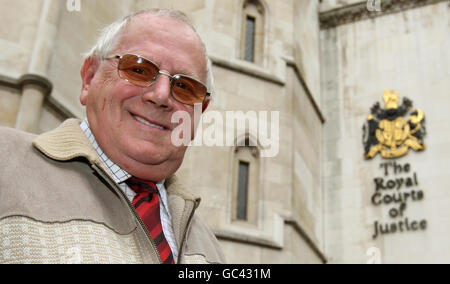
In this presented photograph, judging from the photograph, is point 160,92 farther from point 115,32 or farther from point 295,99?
point 295,99

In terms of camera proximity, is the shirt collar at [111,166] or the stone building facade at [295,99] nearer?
the shirt collar at [111,166]

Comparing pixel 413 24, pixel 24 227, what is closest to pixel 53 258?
pixel 24 227

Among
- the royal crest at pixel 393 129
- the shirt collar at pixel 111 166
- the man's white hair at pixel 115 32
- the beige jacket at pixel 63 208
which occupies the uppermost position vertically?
the royal crest at pixel 393 129

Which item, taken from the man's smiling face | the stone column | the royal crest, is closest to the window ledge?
the royal crest

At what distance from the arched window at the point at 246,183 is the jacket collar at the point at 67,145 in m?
6.91

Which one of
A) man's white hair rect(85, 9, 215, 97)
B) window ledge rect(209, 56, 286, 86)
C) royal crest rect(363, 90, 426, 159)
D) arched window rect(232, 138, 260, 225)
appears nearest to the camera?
man's white hair rect(85, 9, 215, 97)

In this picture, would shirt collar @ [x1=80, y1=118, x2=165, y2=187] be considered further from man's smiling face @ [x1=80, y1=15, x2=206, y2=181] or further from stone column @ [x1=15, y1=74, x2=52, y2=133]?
stone column @ [x1=15, y1=74, x2=52, y2=133]

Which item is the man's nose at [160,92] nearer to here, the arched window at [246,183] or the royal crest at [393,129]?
the arched window at [246,183]

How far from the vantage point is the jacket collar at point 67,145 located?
169 cm

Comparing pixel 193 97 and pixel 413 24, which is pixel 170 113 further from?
pixel 413 24

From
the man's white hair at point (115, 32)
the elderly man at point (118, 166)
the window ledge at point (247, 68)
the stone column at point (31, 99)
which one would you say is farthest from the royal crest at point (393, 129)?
the man's white hair at point (115, 32)

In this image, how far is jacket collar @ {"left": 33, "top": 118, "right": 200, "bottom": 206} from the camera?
5.53ft

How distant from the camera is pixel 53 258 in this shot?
1470 mm

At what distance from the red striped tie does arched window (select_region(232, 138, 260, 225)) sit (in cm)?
678
